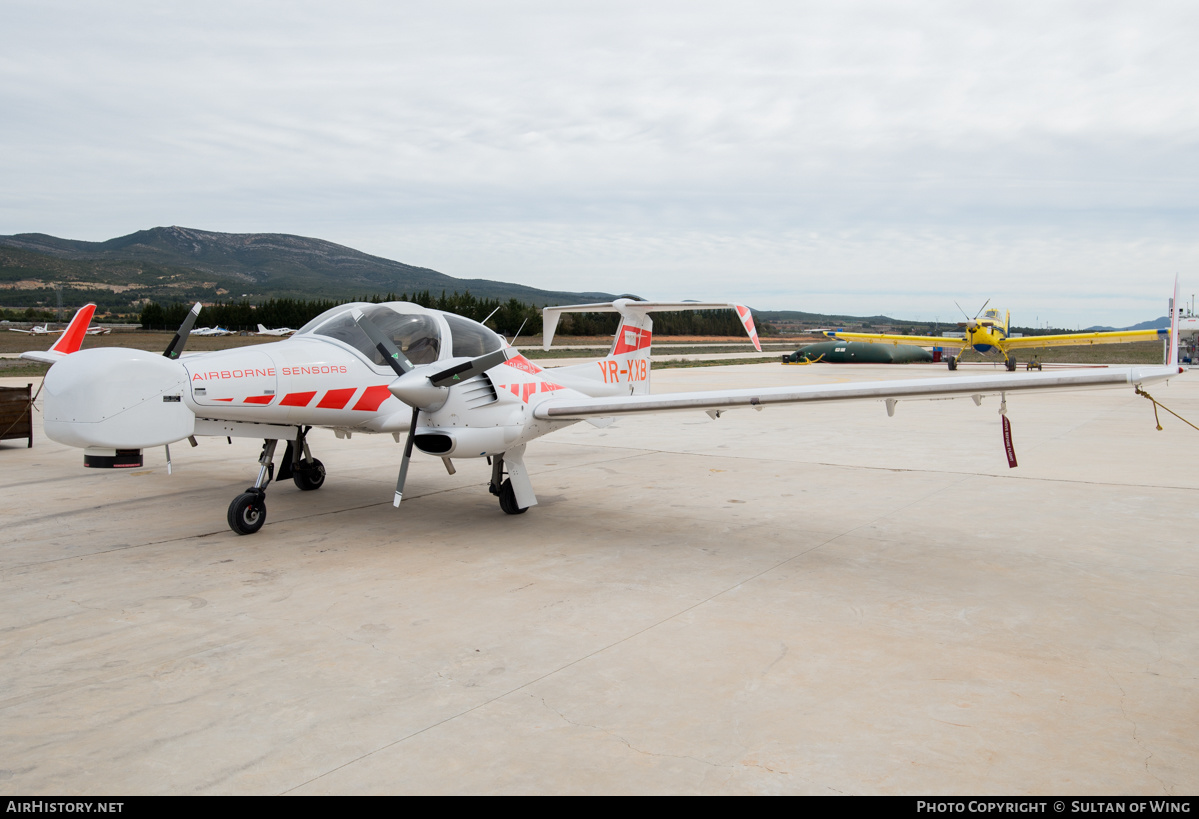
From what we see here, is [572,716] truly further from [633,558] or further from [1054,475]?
[1054,475]

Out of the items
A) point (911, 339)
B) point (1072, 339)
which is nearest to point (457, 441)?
point (1072, 339)

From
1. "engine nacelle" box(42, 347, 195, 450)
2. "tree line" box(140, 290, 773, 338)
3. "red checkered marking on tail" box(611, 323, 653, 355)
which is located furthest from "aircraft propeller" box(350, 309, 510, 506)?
"tree line" box(140, 290, 773, 338)

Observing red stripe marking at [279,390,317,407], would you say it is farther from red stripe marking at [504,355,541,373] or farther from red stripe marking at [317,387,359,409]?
red stripe marking at [504,355,541,373]

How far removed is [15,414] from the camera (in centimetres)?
1541

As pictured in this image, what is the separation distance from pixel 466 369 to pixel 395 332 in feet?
4.08

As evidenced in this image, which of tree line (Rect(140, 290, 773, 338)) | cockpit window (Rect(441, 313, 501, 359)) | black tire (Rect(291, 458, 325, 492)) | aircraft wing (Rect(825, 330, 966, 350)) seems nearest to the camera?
cockpit window (Rect(441, 313, 501, 359))

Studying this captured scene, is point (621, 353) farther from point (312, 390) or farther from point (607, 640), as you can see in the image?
point (607, 640)

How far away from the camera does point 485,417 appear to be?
8.84m

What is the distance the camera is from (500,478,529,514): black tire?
9.46 m

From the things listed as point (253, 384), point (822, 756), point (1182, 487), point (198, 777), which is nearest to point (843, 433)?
point (1182, 487)

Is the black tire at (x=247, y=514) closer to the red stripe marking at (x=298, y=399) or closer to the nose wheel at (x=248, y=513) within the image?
the nose wheel at (x=248, y=513)

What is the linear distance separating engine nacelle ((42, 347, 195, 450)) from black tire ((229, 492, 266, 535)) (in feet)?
3.24

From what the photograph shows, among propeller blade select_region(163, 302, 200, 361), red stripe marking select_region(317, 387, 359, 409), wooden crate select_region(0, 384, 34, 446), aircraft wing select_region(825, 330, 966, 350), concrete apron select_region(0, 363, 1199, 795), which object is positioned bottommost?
concrete apron select_region(0, 363, 1199, 795)

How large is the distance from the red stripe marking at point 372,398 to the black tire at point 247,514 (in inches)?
58.9
